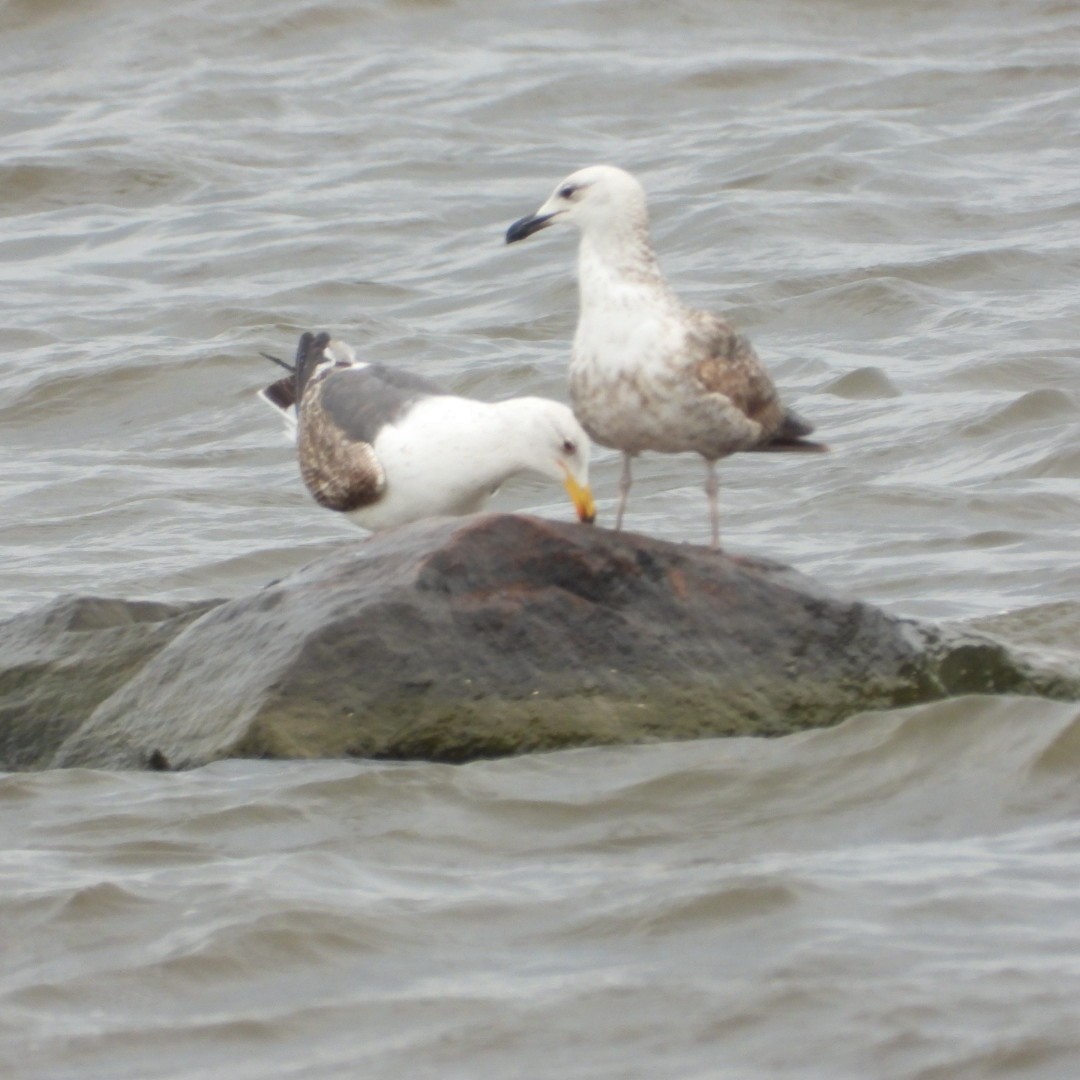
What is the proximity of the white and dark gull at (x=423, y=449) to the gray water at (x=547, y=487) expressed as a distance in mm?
1324

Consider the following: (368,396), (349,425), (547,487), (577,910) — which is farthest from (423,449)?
(547,487)

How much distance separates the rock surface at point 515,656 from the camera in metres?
6.07

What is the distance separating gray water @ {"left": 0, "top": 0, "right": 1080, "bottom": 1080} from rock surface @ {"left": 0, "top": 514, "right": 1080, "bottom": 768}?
0.12 m

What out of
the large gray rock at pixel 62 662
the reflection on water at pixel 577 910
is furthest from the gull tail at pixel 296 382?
the reflection on water at pixel 577 910

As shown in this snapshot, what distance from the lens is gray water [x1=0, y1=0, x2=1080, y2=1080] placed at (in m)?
4.80

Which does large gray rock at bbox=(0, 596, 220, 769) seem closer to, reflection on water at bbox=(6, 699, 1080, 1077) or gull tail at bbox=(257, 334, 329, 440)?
reflection on water at bbox=(6, 699, 1080, 1077)

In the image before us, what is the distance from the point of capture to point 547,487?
11117 mm

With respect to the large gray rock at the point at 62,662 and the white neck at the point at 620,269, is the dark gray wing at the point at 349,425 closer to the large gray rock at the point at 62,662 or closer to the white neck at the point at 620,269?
the large gray rock at the point at 62,662

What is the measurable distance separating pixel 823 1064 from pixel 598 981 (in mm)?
596

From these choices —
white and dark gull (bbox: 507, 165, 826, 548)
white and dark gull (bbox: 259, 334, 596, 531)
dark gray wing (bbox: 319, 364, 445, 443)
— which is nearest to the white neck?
white and dark gull (bbox: 507, 165, 826, 548)

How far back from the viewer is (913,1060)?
444cm

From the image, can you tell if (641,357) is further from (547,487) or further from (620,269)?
(547,487)

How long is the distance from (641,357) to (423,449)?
1.05m

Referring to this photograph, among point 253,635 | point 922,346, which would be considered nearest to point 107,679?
point 253,635
